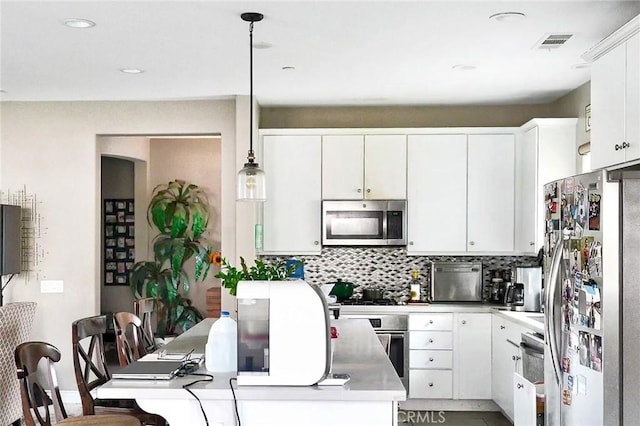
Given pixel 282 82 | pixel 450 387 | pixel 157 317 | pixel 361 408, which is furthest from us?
pixel 157 317

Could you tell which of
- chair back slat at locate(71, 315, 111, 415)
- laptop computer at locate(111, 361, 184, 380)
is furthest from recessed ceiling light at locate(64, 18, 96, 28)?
laptop computer at locate(111, 361, 184, 380)

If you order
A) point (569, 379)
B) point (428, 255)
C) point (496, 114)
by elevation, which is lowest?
point (569, 379)

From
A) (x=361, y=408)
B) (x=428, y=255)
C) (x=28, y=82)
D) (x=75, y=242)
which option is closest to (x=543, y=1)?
(x=361, y=408)

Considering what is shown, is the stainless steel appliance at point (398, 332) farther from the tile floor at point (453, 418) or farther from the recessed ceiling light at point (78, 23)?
the recessed ceiling light at point (78, 23)

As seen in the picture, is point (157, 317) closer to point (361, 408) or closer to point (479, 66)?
point (479, 66)

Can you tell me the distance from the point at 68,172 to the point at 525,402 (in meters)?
4.33

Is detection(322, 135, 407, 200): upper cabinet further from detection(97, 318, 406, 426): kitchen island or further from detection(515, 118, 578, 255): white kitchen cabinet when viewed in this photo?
detection(97, 318, 406, 426): kitchen island

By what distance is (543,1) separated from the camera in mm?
3549

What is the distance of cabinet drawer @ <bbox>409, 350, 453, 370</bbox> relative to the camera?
19.8 ft

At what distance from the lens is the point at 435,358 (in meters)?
6.03

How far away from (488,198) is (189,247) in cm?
348

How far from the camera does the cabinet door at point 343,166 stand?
629 centimetres

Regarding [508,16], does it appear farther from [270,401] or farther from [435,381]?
[435,381]

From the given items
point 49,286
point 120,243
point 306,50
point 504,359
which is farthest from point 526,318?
point 120,243
